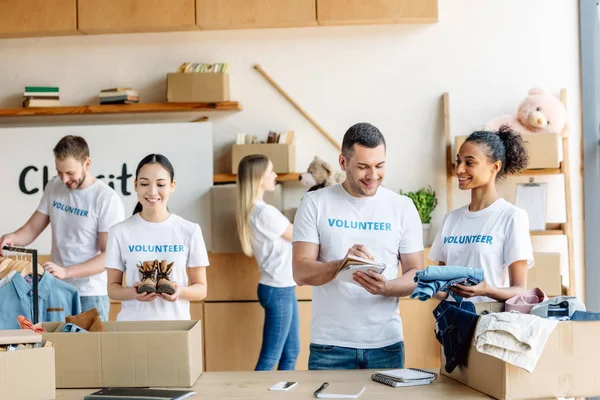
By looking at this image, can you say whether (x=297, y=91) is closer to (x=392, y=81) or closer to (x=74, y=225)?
(x=392, y=81)

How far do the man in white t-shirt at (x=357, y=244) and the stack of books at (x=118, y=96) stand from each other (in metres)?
2.85

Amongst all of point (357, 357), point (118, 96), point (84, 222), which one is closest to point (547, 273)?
point (357, 357)

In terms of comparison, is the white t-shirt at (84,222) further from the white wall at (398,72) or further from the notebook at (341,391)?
the notebook at (341,391)

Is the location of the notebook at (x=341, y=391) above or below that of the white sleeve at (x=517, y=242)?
below

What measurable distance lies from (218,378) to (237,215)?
2294 mm

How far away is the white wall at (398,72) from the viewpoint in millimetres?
5062

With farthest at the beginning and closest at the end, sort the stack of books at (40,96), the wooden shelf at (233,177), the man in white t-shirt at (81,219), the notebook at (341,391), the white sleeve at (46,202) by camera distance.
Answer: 1. the stack of books at (40,96)
2. the wooden shelf at (233,177)
3. the white sleeve at (46,202)
4. the man in white t-shirt at (81,219)
5. the notebook at (341,391)

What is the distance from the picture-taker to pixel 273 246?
4.43 meters

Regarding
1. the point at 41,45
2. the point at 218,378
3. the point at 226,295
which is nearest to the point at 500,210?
the point at 218,378

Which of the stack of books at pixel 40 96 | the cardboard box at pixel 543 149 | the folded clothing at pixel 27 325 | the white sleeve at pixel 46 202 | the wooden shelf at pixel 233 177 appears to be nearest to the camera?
the folded clothing at pixel 27 325

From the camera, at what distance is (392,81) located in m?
5.12

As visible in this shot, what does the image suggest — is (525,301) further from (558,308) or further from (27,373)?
(27,373)

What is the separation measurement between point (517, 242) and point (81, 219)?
2.06 meters

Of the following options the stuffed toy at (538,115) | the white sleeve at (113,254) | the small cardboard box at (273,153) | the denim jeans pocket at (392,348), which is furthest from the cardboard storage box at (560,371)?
the small cardboard box at (273,153)
